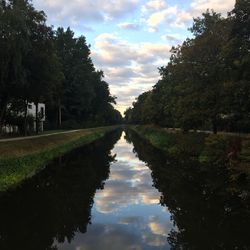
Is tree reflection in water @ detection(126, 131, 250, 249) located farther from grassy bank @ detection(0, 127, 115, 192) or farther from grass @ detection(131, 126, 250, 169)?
grassy bank @ detection(0, 127, 115, 192)

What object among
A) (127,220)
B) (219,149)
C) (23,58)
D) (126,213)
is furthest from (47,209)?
(23,58)

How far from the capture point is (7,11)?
35625 millimetres

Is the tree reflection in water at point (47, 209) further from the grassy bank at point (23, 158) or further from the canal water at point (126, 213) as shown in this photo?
the grassy bank at point (23, 158)

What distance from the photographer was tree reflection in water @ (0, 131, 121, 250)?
13.5 meters

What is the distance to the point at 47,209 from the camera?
1777cm

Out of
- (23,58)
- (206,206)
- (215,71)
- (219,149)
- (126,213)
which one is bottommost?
(126,213)

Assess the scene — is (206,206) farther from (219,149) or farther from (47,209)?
(219,149)

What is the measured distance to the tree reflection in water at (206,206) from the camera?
13164 millimetres

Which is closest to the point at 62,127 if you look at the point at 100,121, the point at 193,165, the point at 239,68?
the point at 100,121

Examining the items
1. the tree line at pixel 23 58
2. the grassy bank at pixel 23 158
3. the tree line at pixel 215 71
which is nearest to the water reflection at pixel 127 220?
the grassy bank at pixel 23 158

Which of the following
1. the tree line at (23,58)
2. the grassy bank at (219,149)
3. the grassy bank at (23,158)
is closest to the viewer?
the grassy bank at (23,158)

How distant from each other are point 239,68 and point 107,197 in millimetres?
11170

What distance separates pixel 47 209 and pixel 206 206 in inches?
245


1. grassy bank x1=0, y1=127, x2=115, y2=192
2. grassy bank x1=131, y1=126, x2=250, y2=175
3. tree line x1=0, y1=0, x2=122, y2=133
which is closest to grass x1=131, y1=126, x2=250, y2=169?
grassy bank x1=131, y1=126, x2=250, y2=175
